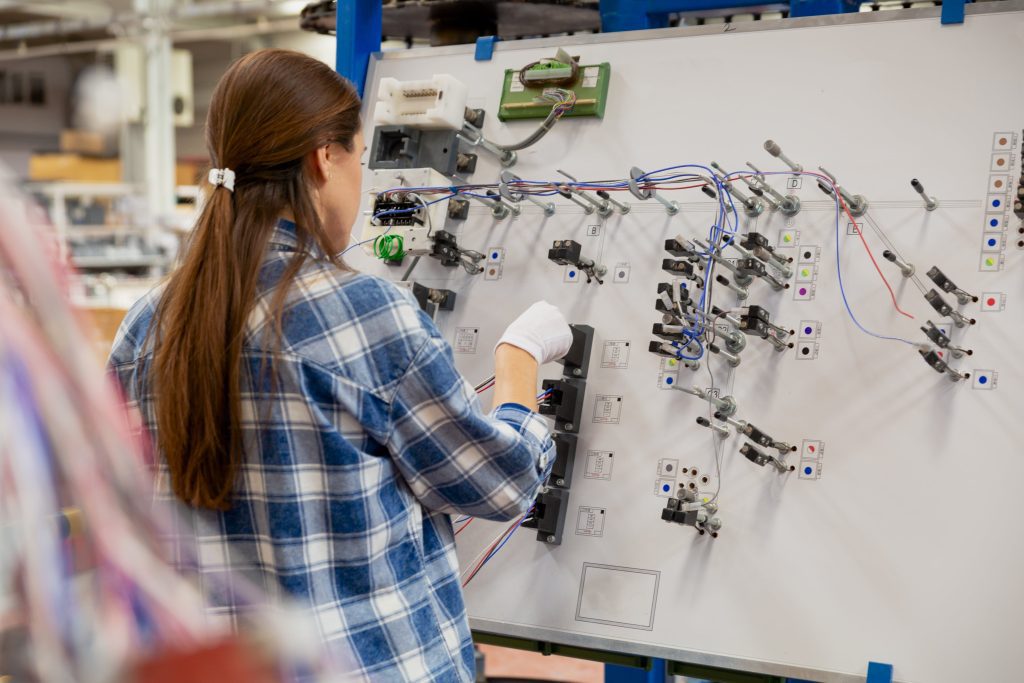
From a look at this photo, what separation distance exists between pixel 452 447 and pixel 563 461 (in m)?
0.68

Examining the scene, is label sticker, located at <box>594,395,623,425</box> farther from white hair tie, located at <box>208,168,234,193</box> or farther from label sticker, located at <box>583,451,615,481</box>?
white hair tie, located at <box>208,168,234,193</box>

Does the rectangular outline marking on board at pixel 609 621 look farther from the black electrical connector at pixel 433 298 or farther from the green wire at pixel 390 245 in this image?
the green wire at pixel 390 245

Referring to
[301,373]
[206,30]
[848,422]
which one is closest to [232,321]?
[301,373]

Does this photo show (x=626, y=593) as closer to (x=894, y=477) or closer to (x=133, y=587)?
(x=894, y=477)

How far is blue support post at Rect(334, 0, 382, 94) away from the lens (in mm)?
2396

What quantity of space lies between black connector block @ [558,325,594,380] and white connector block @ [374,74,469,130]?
0.57m

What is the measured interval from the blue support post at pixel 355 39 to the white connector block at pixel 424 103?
7.1 inches

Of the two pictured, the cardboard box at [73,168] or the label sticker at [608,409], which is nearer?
the label sticker at [608,409]

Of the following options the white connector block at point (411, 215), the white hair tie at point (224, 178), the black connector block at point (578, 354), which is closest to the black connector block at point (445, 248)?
the white connector block at point (411, 215)

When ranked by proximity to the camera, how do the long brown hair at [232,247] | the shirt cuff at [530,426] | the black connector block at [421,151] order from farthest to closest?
the black connector block at [421,151] < the shirt cuff at [530,426] < the long brown hair at [232,247]

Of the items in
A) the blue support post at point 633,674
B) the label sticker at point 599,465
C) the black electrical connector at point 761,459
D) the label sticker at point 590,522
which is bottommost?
the blue support post at point 633,674

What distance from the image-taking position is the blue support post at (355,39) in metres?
2.40

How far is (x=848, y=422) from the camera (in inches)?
70.1

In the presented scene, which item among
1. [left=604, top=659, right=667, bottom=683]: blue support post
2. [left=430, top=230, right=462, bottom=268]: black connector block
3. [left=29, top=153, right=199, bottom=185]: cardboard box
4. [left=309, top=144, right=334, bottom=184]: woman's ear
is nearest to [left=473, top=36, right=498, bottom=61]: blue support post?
[left=430, top=230, right=462, bottom=268]: black connector block
